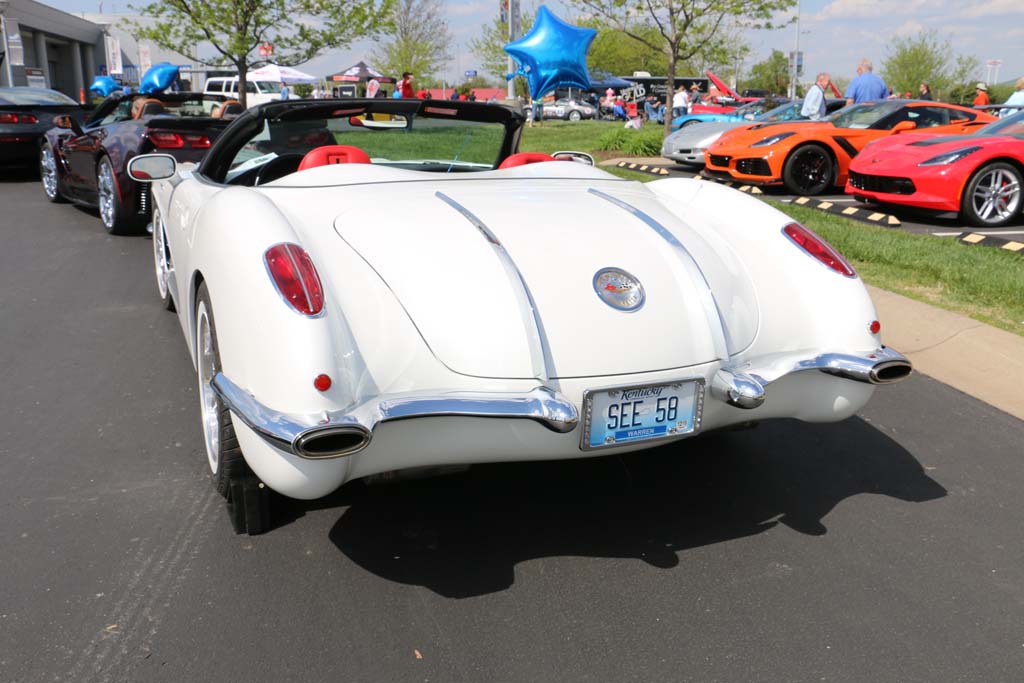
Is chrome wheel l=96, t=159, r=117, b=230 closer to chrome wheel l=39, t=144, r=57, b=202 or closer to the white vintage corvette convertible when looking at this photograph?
chrome wheel l=39, t=144, r=57, b=202

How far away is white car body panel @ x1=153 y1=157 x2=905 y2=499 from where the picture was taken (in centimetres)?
259

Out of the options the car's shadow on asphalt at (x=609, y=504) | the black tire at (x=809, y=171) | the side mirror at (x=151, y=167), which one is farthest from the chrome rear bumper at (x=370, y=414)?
the black tire at (x=809, y=171)

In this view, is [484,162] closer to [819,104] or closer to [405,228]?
[405,228]

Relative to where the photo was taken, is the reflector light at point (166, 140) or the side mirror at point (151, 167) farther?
the reflector light at point (166, 140)

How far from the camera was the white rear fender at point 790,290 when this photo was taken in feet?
10.2

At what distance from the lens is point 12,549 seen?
300 cm

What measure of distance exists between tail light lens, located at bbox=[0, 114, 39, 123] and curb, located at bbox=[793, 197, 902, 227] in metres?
10.4

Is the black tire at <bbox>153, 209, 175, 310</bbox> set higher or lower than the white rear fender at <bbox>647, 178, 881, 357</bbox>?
lower

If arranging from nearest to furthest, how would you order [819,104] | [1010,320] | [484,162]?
[484,162] < [1010,320] < [819,104]

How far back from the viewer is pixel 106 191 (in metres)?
9.12

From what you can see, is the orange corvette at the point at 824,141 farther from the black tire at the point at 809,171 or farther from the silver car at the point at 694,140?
the silver car at the point at 694,140

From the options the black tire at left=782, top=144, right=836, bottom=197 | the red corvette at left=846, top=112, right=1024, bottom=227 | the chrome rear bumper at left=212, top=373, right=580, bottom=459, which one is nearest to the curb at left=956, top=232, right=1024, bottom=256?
the red corvette at left=846, top=112, right=1024, bottom=227

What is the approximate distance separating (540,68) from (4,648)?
20422 mm

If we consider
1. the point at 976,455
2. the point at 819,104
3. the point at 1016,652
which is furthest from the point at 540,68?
the point at 1016,652
